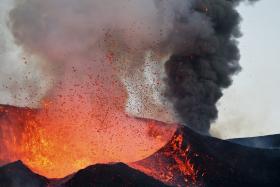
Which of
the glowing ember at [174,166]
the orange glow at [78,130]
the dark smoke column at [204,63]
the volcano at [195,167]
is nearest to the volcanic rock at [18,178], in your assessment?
the volcano at [195,167]

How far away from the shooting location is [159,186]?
11992mm

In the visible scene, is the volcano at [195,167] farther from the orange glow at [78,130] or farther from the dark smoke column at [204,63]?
the dark smoke column at [204,63]

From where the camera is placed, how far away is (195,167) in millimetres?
14062

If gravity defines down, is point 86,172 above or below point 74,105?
below

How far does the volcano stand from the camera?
1195 centimetres

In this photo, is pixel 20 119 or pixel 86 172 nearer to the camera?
pixel 86 172

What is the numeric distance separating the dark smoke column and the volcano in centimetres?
1141

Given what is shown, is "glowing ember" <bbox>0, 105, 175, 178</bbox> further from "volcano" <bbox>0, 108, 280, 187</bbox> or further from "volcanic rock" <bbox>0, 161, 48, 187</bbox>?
"volcanic rock" <bbox>0, 161, 48, 187</bbox>

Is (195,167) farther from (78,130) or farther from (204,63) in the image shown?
(204,63)

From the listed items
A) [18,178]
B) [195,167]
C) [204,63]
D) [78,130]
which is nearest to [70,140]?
[78,130]

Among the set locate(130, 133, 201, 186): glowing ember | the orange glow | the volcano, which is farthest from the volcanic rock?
locate(130, 133, 201, 186): glowing ember

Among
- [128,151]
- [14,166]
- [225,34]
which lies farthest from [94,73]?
[225,34]

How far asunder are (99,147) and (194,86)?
12.9 metres

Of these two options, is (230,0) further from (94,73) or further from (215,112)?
(94,73)
